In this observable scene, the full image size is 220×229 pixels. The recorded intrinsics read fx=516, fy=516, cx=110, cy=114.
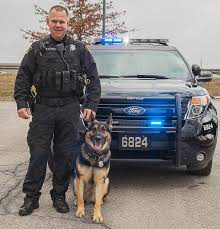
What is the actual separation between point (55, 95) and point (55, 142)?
1.70ft

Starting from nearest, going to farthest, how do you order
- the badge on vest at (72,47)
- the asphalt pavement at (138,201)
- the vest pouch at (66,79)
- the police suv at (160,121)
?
1. the asphalt pavement at (138,201)
2. the vest pouch at (66,79)
3. the badge on vest at (72,47)
4. the police suv at (160,121)

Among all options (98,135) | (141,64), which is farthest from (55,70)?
(141,64)

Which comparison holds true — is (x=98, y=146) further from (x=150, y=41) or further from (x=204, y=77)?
(x=150, y=41)

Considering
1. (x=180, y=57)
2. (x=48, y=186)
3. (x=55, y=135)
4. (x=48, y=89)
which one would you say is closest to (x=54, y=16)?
(x=48, y=89)

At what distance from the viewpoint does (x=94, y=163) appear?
495 cm

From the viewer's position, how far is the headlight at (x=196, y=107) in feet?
19.0

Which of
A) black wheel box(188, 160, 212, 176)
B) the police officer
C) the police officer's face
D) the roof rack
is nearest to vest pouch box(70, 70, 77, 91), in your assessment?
the police officer

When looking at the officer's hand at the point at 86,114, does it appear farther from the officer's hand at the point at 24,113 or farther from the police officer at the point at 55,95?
the officer's hand at the point at 24,113

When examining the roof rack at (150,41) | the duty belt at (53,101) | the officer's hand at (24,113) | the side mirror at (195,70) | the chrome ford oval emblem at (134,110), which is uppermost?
the roof rack at (150,41)

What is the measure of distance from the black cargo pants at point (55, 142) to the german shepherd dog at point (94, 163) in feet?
0.54

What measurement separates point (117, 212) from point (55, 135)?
3.19ft

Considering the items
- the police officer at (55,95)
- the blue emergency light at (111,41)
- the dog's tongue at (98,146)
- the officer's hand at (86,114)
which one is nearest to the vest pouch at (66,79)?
the police officer at (55,95)

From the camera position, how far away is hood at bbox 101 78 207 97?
577 cm

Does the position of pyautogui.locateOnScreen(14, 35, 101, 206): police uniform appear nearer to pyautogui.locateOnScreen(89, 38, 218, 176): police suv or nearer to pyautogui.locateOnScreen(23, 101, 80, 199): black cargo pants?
pyautogui.locateOnScreen(23, 101, 80, 199): black cargo pants
